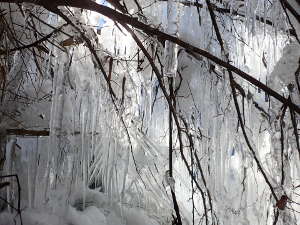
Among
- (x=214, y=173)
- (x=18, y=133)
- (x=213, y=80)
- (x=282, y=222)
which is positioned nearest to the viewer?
(x=282, y=222)

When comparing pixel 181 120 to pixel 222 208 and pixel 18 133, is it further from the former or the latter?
pixel 18 133

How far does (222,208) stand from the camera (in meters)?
1.86

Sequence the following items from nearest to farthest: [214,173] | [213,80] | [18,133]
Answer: [213,80] → [18,133] → [214,173]

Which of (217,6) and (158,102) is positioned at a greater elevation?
(217,6)

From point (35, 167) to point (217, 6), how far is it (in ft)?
3.80

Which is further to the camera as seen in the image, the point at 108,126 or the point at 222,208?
the point at 222,208

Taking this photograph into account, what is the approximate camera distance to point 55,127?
1.70 m

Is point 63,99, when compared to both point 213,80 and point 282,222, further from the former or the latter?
point 282,222

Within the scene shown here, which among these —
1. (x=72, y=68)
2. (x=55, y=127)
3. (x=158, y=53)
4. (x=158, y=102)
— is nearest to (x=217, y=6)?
(x=158, y=53)

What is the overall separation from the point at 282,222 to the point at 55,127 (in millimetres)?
995

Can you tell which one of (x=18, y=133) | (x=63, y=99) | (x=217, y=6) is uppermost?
(x=217, y=6)

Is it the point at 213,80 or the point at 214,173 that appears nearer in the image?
the point at 213,80

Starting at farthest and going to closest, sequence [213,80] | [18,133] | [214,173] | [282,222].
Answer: [214,173], [18,133], [213,80], [282,222]

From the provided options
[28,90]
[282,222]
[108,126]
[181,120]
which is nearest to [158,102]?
[181,120]
